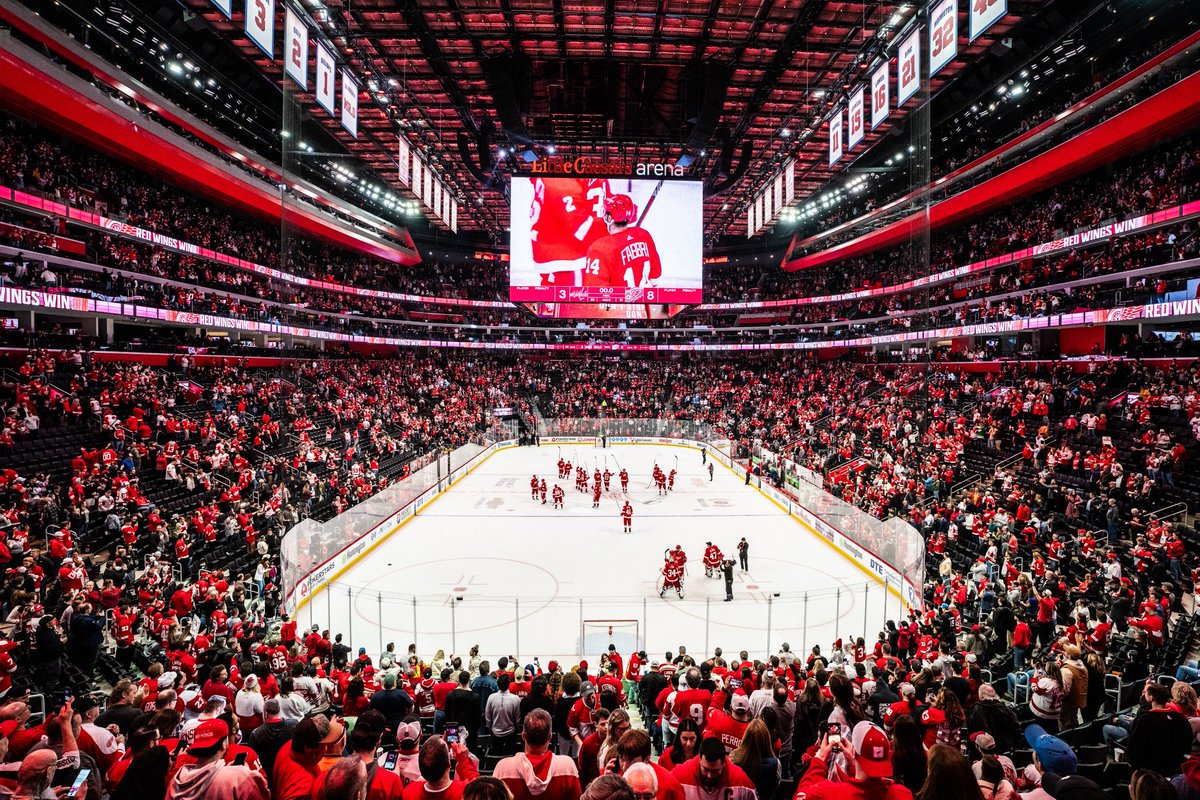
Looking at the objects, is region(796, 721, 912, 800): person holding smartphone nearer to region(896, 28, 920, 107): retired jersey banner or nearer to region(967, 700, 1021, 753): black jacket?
region(967, 700, 1021, 753): black jacket

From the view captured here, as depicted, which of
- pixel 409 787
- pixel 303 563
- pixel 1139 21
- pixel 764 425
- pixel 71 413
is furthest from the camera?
pixel 764 425

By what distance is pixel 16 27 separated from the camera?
16.4 meters

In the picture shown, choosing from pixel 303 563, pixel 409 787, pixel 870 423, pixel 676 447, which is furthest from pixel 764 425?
pixel 409 787

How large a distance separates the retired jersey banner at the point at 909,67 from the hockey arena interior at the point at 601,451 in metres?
0.11

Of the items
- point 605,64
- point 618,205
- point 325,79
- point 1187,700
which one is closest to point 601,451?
point 618,205

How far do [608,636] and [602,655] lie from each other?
239cm

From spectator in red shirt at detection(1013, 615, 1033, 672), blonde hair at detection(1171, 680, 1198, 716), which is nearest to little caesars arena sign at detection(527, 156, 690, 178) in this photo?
spectator in red shirt at detection(1013, 615, 1033, 672)

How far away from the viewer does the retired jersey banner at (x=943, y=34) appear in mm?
11141

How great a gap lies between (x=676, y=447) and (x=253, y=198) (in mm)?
26911

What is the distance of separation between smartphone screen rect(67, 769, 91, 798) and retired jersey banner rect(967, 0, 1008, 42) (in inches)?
563

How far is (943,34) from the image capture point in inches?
454

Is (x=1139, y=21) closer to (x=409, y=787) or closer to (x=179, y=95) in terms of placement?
(x=409, y=787)

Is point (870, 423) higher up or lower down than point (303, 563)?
higher up

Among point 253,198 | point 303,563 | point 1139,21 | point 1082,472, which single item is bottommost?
point 303,563
